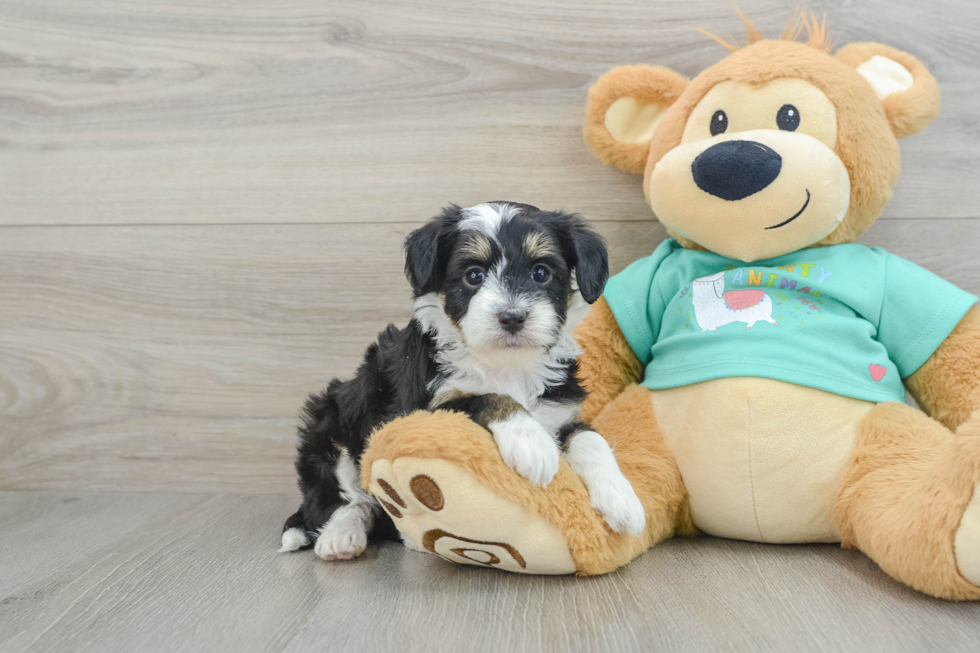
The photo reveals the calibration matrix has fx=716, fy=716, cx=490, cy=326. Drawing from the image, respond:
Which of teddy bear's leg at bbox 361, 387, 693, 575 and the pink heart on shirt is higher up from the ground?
the pink heart on shirt

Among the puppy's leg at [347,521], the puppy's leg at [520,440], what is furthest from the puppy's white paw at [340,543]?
the puppy's leg at [520,440]

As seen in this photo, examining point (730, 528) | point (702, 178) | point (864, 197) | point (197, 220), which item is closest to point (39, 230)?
point (197, 220)

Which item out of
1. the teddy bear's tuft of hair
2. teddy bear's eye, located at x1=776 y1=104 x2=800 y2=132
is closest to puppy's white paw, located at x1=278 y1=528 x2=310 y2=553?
teddy bear's eye, located at x1=776 y1=104 x2=800 y2=132

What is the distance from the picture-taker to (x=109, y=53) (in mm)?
2268

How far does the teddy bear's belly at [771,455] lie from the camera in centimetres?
156

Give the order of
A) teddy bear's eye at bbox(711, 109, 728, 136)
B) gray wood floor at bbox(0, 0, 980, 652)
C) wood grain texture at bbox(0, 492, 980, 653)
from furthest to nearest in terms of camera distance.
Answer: gray wood floor at bbox(0, 0, 980, 652)
teddy bear's eye at bbox(711, 109, 728, 136)
wood grain texture at bbox(0, 492, 980, 653)

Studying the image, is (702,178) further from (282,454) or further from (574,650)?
(282,454)

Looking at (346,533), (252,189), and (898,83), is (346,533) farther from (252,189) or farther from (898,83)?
(898,83)

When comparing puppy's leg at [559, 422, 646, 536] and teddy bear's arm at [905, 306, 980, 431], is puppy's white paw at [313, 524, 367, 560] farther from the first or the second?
teddy bear's arm at [905, 306, 980, 431]

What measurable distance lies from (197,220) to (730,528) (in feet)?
5.90

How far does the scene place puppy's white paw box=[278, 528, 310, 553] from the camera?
176 cm

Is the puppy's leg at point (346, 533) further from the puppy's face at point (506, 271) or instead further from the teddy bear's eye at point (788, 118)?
the teddy bear's eye at point (788, 118)

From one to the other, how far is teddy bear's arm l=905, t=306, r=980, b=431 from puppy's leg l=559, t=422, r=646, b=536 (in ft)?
2.58

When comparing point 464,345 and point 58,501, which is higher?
point 464,345
